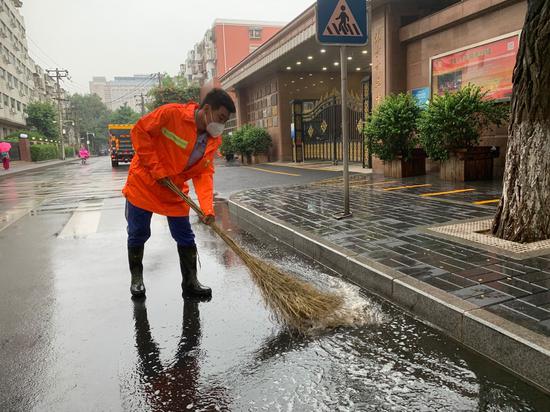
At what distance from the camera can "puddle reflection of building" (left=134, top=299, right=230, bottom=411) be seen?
2.18 metres

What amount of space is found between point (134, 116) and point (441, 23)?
81.5 meters

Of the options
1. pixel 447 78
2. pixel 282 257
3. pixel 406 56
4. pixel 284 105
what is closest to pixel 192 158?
pixel 282 257

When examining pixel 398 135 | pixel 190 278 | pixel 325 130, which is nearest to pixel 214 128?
pixel 190 278

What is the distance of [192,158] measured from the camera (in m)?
3.53

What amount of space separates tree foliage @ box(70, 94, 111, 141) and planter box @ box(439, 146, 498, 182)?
94.8 m

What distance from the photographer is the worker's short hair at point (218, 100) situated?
3.30 metres

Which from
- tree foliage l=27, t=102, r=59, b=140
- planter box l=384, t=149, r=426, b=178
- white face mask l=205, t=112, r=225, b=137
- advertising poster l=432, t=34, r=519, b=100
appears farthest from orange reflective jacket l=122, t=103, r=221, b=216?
tree foliage l=27, t=102, r=59, b=140

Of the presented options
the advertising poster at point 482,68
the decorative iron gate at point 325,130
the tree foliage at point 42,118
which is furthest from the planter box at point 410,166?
the tree foliage at point 42,118

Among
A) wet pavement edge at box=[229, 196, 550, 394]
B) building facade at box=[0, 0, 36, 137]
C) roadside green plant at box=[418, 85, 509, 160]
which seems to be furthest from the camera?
building facade at box=[0, 0, 36, 137]

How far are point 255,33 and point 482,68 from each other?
165 feet

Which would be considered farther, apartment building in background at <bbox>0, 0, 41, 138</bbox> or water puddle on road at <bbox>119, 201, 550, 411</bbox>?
apartment building in background at <bbox>0, 0, 41, 138</bbox>

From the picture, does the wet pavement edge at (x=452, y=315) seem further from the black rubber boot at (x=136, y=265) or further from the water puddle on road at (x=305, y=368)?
the black rubber boot at (x=136, y=265)

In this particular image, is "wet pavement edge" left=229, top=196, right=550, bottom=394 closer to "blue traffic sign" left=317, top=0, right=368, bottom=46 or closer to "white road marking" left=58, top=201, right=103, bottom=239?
"blue traffic sign" left=317, top=0, right=368, bottom=46

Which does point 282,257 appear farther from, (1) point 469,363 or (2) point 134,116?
(2) point 134,116
